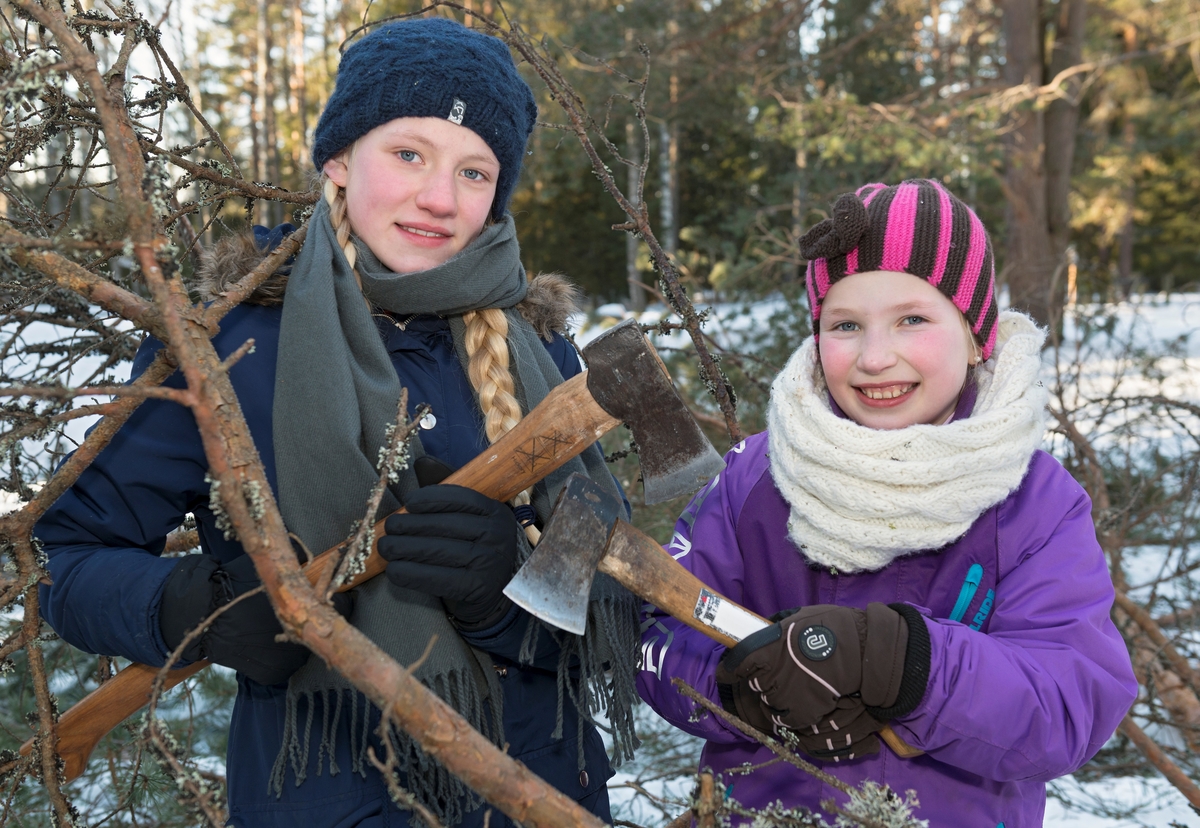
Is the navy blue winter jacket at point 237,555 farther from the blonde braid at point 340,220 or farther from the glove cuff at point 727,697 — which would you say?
the glove cuff at point 727,697

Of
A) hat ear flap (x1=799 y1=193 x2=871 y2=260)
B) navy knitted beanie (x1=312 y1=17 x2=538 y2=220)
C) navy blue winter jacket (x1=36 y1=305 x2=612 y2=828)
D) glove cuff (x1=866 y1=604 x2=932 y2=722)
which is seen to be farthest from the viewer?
navy knitted beanie (x1=312 y1=17 x2=538 y2=220)

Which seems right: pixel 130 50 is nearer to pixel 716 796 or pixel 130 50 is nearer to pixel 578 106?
pixel 578 106

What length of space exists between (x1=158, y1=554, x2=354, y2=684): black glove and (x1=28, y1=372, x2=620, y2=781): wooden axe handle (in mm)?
117

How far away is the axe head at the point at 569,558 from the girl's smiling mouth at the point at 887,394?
568mm

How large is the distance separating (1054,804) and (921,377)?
3081 millimetres

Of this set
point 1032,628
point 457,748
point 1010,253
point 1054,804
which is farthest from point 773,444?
point 1010,253

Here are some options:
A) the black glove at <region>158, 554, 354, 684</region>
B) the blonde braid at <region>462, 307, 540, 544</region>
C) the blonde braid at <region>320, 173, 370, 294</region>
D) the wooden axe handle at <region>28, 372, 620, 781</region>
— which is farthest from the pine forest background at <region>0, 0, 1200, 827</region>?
the blonde braid at <region>462, 307, 540, 544</region>

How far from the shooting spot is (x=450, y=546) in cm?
153

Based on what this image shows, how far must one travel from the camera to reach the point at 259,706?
5.69 feet

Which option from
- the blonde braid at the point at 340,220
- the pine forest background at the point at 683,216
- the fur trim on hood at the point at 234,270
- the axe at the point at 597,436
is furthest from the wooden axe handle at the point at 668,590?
the fur trim on hood at the point at 234,270

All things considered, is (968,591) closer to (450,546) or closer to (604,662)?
(604,662)

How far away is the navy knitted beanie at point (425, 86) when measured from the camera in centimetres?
182

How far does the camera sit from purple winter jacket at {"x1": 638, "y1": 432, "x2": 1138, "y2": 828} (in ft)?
4.73

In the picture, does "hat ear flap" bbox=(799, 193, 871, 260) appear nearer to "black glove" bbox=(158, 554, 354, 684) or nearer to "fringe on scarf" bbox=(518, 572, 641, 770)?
"fringe on scarf" bbox=(518, 572, 641, 770)
